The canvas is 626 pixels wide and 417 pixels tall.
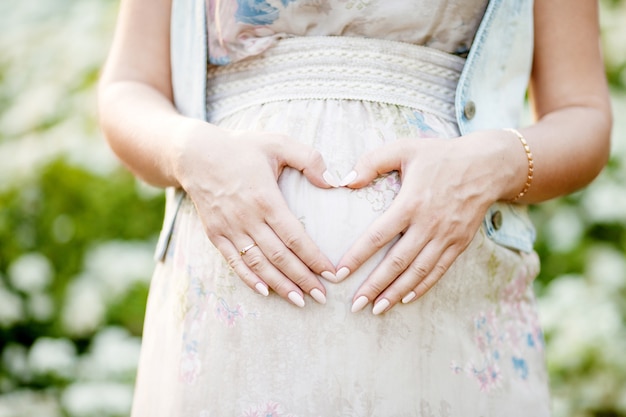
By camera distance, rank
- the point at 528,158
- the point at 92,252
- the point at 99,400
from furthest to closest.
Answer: the point at 92,252 → the point at 99,400 → the point at 528,158

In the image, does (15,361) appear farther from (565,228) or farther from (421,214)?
(421,214)

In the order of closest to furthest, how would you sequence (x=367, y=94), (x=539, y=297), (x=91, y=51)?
(x=367, y=94) → (x=539, y=297) → (x=91, y=51)

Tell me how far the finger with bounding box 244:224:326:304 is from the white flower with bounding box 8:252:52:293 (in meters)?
2.33

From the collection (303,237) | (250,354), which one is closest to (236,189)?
(303,237)

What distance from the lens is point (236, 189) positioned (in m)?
1.12

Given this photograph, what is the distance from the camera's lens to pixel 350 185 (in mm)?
1143

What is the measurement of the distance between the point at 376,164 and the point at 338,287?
0.19 meters

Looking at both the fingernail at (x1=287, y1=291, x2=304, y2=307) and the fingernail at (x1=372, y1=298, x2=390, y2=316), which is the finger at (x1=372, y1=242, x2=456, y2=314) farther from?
the fingernail at (x1=287, y1=291, x2=304, y2=307)

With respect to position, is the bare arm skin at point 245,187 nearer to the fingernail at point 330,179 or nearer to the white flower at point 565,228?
the fingernail at point 330,179

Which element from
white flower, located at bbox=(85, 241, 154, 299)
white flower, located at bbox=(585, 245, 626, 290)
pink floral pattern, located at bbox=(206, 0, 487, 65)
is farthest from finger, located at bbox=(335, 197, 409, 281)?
white flower, located at bbox=(85, 241, 154, 299)

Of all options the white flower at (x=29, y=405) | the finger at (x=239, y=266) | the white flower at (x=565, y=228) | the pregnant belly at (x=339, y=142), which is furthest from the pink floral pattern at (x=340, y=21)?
the white flower at (x=29, y=405)

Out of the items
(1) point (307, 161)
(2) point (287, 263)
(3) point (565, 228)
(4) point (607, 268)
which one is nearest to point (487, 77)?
(1) point (307, 161)

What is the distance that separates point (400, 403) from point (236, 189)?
386 millimetres

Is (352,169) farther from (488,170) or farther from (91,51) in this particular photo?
(91,51)
